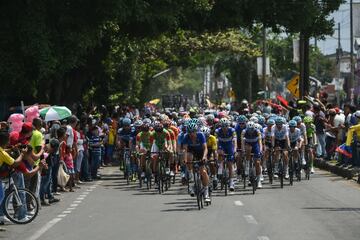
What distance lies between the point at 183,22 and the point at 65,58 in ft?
22.4

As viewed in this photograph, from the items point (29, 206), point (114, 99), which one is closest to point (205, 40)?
point (114, 99)

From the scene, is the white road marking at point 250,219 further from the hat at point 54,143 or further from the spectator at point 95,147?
the spectator at point 95,147

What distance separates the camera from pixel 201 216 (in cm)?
1816

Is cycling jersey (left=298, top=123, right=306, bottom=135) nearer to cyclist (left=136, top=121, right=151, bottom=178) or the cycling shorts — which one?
the cycling shorts

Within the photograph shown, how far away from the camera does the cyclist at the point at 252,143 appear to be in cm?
2444

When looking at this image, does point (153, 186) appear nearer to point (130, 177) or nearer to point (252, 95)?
point (130, 177)

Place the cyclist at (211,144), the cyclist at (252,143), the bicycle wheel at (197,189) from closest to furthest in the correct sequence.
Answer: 1. the bicycle wheel at (197,189)
2. the cyclist at (211,144)
3. the cyclist at (252,143)

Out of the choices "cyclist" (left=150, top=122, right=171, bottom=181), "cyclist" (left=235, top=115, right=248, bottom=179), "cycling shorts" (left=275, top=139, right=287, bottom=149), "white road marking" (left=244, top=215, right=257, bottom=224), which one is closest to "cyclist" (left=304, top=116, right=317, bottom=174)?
"cycling shorts" (left=275, top=139, right=287, bottom=149)

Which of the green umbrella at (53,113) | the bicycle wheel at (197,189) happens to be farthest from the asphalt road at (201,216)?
the green umbrella at (53,113)

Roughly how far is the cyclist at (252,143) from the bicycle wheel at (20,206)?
27.5ft

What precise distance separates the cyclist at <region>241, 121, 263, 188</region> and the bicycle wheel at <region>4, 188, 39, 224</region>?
8.40 m

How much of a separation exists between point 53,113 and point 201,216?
845 cm

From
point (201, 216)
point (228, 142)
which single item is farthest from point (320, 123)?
point (201, 216)

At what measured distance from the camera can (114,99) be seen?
5750cm
